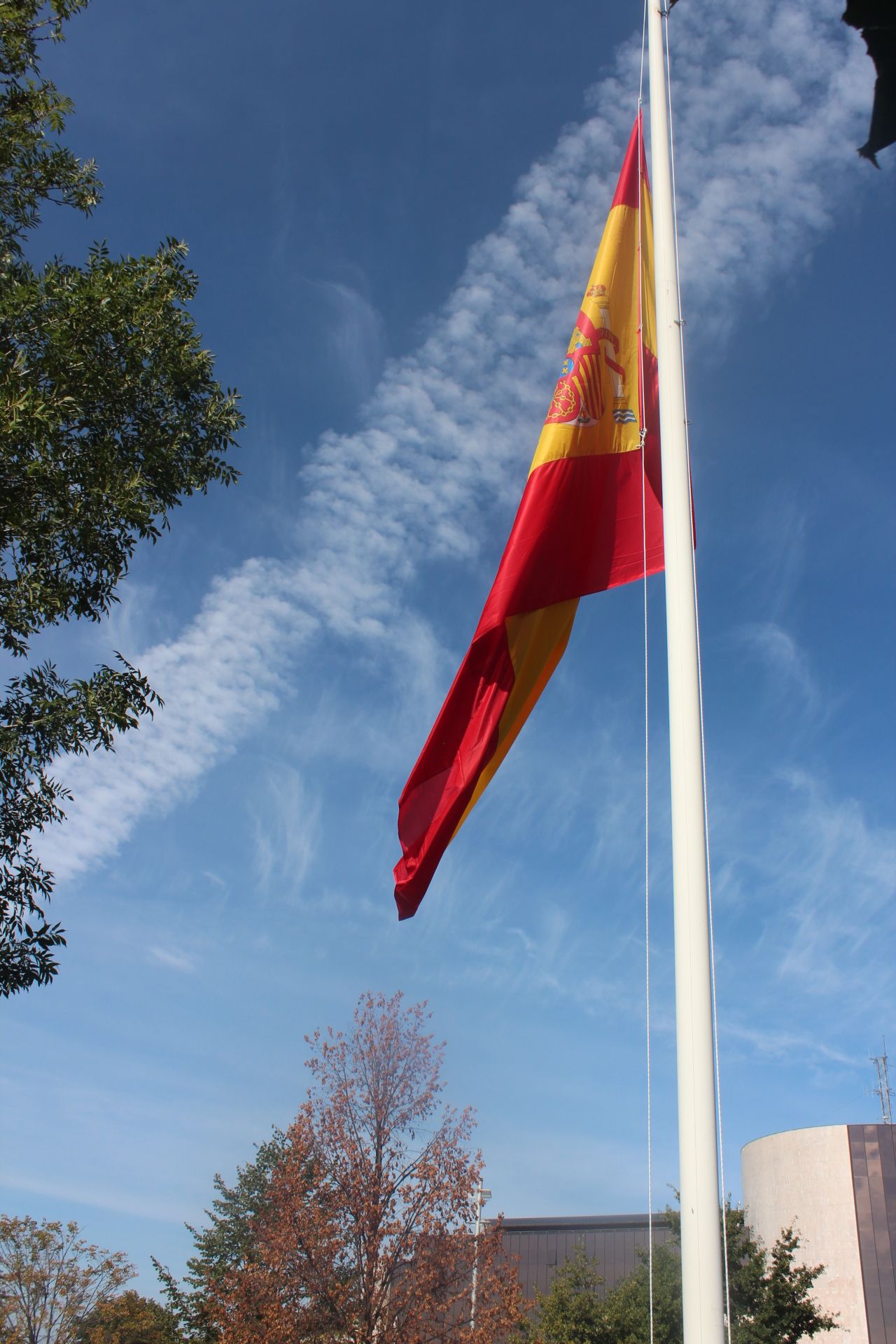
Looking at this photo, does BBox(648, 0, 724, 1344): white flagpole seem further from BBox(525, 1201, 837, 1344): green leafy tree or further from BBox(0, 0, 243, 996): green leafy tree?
BBox(525, 1201, 837, 1344): green leafy tree

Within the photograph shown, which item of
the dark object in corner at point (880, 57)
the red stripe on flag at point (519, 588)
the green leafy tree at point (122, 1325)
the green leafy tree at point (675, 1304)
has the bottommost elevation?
the green leafy tree at point (122, 1325)

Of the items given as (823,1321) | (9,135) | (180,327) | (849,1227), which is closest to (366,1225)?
(823,1321)

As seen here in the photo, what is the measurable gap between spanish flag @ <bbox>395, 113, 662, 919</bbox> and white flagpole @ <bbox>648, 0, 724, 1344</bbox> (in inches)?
33.8

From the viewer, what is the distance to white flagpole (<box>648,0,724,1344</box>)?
164 inches

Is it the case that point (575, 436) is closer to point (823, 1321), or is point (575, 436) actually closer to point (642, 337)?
point (642, 337)

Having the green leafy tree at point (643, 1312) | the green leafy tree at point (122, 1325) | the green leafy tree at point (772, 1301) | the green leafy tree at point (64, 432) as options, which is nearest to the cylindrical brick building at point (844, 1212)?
the green leafy tree at point (643, 1312)

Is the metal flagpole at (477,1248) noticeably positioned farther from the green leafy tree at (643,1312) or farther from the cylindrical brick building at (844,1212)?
the cylindrical brick building at (844,1212)

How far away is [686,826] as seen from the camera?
16.4 feet

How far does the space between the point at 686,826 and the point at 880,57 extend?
11.6 feet

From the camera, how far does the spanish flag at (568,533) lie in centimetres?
650

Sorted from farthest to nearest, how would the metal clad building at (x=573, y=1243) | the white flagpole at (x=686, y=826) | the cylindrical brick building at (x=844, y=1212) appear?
the metal clad building at (x=573, y=1243) → the cylindrical brick building at (x=844, y=1212) → the white flagpole at (x=686, y=826)

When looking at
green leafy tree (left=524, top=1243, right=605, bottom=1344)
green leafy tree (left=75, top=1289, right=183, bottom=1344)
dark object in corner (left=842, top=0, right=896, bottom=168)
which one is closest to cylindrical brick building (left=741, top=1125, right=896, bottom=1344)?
green leafy tree (left=524, top=1243, right=605, bottom=1344)

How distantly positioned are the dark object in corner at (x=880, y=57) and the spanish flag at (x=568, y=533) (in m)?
4.46

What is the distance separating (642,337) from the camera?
7.45 m
